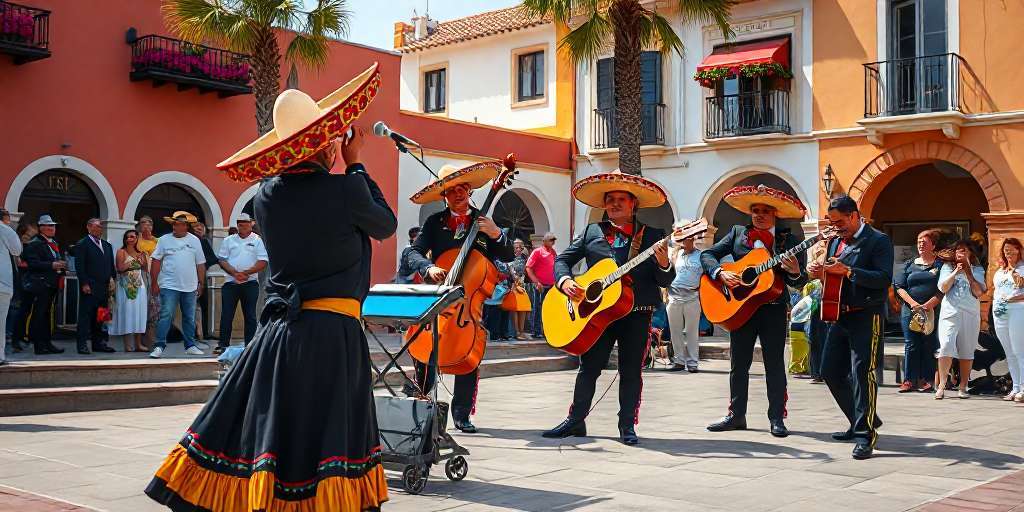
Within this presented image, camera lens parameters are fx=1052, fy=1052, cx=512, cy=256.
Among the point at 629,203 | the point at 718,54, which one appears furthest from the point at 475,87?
the point at 629,203

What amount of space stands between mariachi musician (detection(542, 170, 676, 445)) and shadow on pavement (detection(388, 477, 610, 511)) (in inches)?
78.3

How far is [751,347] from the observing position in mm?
8719

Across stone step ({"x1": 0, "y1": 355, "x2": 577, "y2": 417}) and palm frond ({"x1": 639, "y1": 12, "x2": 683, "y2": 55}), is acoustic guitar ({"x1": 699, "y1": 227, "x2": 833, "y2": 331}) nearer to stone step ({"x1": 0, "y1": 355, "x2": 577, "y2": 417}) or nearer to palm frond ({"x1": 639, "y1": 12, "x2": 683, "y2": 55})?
stone step ({"x1": 0, "y1": 355, "x2": 577, "y2": 417})

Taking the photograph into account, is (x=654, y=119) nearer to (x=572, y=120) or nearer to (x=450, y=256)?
(x=572, y=120)

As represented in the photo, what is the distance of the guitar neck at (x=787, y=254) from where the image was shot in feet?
24.7

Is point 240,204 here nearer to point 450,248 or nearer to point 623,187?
point 450,248

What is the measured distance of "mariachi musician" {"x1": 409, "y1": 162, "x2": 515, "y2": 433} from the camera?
771 centimetres

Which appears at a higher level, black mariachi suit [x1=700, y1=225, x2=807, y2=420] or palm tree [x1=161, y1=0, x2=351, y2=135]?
palm tree [x1=161, y1=0, x2=351, y2=135]

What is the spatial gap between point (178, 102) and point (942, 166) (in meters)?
16.8

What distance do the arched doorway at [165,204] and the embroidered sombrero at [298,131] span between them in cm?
1497

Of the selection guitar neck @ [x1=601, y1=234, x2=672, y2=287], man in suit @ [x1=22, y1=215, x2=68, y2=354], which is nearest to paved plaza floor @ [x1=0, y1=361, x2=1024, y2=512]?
guitar neck @ [x1=601, y1=234, x2=672, y2=287]

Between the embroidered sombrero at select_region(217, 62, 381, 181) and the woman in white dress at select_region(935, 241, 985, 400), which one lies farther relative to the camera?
the woman in white dress at select_region(935, 241, 985, 400)

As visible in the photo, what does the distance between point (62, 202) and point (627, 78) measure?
431 inches

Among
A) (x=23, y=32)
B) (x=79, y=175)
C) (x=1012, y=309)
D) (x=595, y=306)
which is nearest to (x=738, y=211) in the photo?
(x=1012, y=309)
